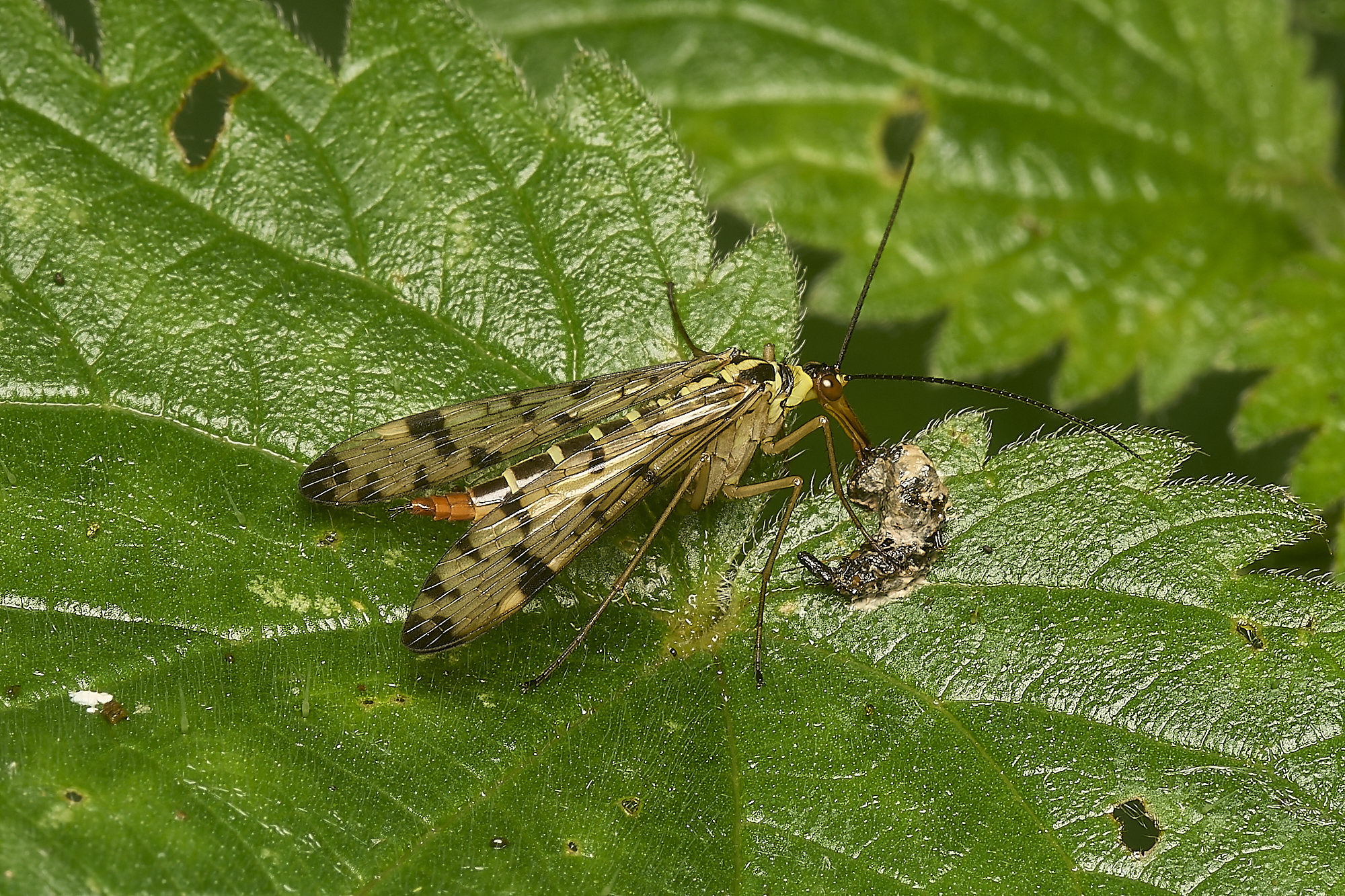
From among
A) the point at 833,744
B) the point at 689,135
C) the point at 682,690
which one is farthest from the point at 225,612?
the point at 689,135

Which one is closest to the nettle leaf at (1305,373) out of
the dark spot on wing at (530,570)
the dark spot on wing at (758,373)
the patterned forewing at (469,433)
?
the dark spot on wing at (758,373)

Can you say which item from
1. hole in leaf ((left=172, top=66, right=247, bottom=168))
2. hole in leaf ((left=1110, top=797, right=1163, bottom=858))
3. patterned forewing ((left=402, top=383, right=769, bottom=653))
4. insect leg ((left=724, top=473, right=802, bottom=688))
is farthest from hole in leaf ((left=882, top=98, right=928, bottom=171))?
hole in leaf ((left=1110, top=797, right=1163, bottom=858))

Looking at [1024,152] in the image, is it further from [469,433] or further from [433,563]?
[433,563]

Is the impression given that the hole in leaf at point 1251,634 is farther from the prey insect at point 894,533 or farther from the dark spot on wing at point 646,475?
the dark spot on wing at point 646,475

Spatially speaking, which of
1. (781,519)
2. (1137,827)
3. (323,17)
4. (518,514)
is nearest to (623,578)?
(518,514)

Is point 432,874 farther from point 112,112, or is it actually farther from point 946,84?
point 946,84

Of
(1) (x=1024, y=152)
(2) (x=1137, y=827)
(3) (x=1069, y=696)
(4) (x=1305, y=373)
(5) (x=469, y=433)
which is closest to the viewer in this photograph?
(2) (x=1137, y=827)
